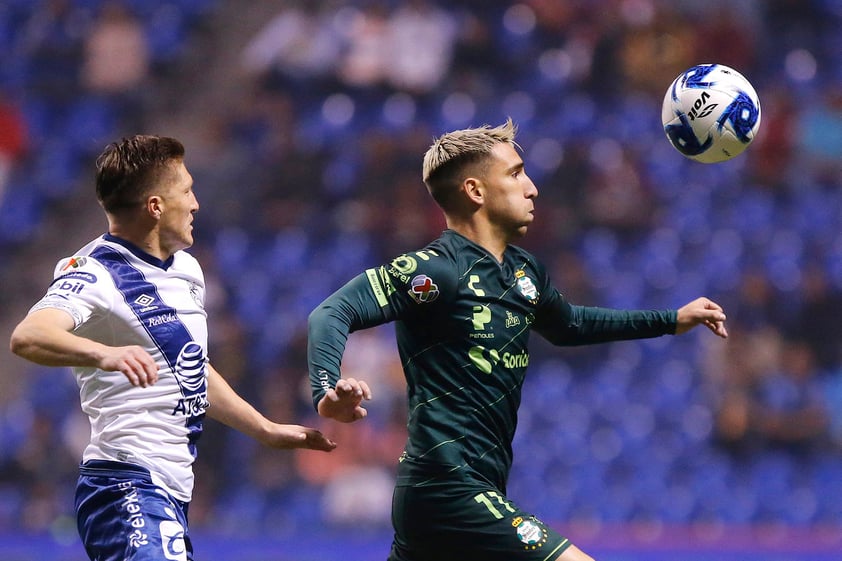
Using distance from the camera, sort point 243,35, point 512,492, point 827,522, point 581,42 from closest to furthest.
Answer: point 827,522 → point 512,492 → point 581,42 → point 243,35

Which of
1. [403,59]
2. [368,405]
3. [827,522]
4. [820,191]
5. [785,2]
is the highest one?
[785,2]

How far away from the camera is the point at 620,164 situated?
12.0 meters

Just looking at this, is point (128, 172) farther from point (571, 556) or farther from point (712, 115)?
point (712, 115)

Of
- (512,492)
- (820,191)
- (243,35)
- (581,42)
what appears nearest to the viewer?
(512,492)

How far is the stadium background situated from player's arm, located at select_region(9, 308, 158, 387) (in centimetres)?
571

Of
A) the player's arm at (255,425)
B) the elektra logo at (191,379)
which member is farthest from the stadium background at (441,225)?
the elektra logo at (191,379)

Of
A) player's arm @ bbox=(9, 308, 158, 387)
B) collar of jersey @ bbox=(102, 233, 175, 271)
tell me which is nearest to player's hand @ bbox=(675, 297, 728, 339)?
collar of jersey @ bbox=(102, 233, 175, 271)

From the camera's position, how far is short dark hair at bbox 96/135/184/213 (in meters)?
3.64

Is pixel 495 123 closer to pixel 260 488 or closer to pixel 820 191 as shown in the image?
pixel 820 191

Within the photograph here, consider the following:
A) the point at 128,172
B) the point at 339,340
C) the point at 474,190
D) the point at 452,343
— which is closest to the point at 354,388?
the point at 339,340

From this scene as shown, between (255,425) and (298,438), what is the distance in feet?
0.56

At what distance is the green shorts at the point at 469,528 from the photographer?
371 centimetres

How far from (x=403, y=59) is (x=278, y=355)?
4.12 m

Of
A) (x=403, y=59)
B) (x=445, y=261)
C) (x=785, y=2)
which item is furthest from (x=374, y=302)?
(x=785, y=2)
